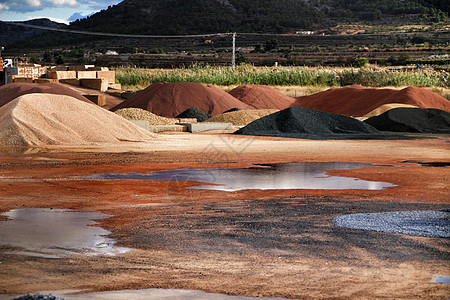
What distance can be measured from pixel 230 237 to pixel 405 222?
6.77 feet

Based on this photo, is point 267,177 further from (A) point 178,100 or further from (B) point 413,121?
(A) point 178,100

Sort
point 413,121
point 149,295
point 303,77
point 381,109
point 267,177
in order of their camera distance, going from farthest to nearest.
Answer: point 303,77 < point 381,109 < point 413,121 < point 267,177 < point 149,295

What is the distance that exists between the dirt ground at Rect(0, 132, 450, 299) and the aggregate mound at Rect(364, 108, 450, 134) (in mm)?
8012

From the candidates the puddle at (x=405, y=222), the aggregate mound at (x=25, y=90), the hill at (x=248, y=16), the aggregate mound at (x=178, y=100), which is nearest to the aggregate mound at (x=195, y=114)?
the aggregate mound at (x=178, y=100)

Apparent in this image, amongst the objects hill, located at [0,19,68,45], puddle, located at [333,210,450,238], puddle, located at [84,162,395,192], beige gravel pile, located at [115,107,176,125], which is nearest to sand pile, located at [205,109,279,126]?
beige gravel pile, located at [115,107,176,125]

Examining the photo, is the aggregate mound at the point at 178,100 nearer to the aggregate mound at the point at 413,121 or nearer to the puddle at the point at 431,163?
the aggregate mound at the point at 413,121

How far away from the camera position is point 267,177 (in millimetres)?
11234

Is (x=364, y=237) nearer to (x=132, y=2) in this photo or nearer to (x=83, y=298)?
(x=83, y=298)

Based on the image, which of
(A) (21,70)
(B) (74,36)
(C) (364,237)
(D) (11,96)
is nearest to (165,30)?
(B) (74,36)

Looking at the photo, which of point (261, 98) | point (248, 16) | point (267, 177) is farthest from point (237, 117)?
point (248, 16)

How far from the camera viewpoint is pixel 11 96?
68.6ft

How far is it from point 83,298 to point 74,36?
11373 cm

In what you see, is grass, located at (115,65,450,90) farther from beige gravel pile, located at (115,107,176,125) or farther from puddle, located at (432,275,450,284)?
puddle, located at (432,275,450,284)

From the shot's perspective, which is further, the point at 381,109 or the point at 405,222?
the point at 381,109
